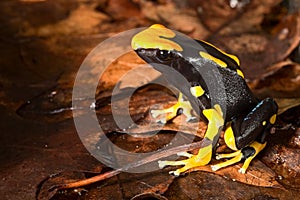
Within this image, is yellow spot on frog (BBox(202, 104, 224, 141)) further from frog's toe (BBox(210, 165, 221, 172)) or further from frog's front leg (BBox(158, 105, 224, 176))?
Result: frog's toe (BBox(210, 165, 221, 172))

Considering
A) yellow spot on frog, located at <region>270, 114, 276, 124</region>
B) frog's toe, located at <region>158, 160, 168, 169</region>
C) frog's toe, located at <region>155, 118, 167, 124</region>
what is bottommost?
frog's toe, located at <region>158, 160, 168, 169</region>

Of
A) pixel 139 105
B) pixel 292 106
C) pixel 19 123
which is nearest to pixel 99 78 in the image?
pixel 139 105

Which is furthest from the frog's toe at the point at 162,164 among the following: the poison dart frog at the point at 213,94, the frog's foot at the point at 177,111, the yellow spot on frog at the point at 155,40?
the yellow spot on frog at the point at 155,40

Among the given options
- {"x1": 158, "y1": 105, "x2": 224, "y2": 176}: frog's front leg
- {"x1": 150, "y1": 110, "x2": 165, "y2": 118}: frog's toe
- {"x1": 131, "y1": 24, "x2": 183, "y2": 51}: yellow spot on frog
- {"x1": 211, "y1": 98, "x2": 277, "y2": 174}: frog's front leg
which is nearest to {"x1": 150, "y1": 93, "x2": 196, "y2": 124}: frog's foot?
{"x1": 150, "y1": 110, "x2": 165, "y2": 118}: frog's toe

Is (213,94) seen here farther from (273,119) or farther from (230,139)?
(273,119)

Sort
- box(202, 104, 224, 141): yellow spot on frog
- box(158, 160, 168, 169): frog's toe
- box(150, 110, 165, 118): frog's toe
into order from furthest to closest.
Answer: box(150, 110, 165, 118): frog's toe, box(202, 104, 224, 141): yellow spot on frog, box(158, 160, 168, 169): frog's toe

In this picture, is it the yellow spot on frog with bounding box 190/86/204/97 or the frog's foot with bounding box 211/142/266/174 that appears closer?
the frog's foot with bounding box 211/142/266/174

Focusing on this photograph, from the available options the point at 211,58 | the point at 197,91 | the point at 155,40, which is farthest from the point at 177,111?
the point at 155,40

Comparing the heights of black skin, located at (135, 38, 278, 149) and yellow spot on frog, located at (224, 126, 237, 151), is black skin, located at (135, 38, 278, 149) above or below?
above
